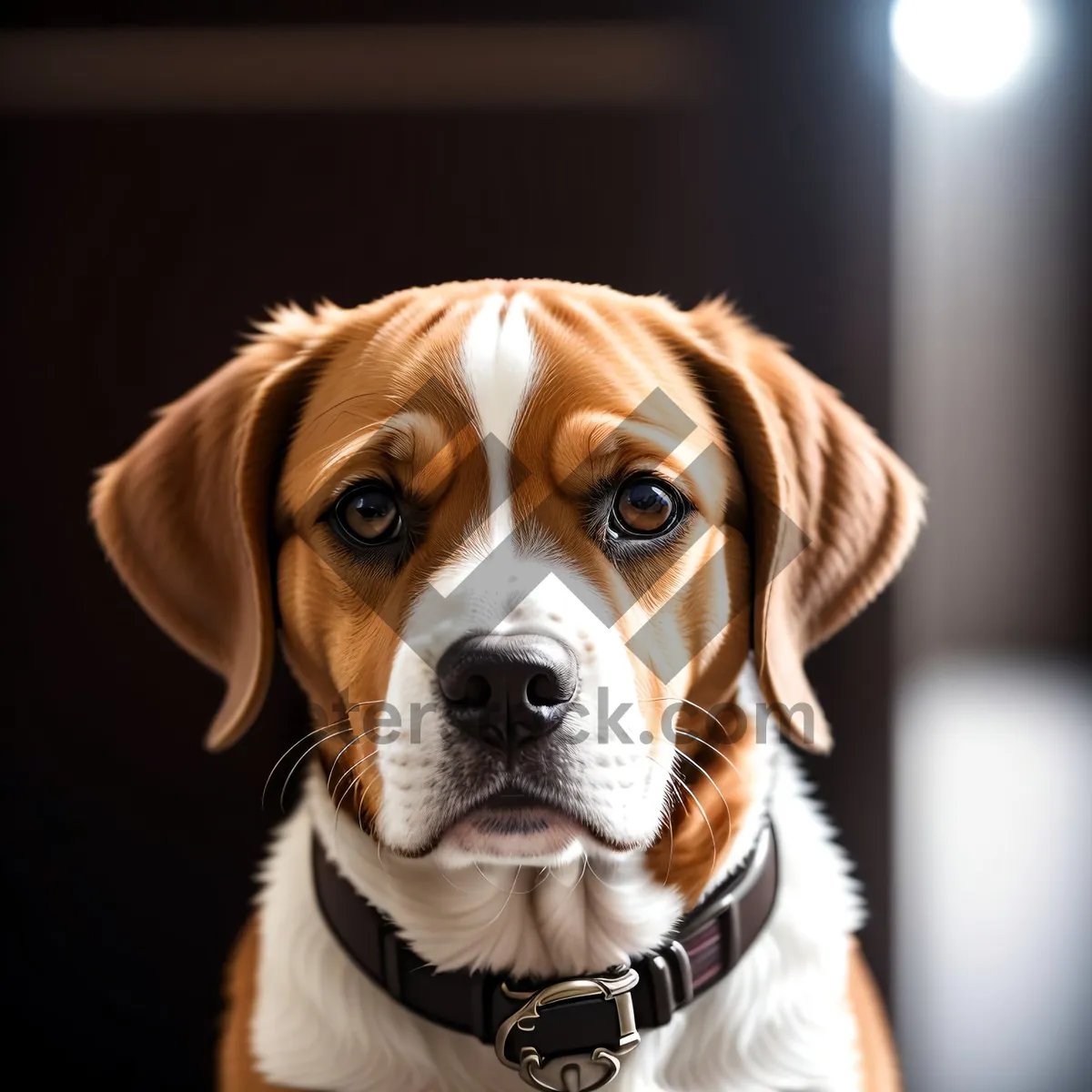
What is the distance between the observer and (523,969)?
122cm

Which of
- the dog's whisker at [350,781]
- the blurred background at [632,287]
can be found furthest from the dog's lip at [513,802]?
the blurred background at [632,287]

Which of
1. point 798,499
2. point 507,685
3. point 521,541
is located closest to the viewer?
point 507,685

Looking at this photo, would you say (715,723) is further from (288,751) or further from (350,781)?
(288,751)

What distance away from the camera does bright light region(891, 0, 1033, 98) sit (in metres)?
1.43

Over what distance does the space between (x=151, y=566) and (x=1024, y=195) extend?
116 cm

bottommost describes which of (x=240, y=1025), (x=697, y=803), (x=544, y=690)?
(x=240, y=1025)

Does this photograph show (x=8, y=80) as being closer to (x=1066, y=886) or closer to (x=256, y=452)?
(x=256, y=452)

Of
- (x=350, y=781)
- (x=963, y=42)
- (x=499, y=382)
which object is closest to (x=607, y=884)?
(x=350, y=781)

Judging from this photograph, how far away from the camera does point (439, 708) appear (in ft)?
Result: 3.39

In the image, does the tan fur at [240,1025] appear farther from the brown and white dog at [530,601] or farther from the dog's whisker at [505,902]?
the dog's whisker at [505,902]

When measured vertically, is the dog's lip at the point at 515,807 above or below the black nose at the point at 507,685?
below

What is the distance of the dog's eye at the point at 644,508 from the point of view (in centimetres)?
120

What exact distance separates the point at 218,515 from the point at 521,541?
36cm

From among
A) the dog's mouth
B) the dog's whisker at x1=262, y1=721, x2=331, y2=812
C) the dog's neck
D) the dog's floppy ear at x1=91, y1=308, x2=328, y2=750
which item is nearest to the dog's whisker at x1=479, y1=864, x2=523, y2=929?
the dog's neck
